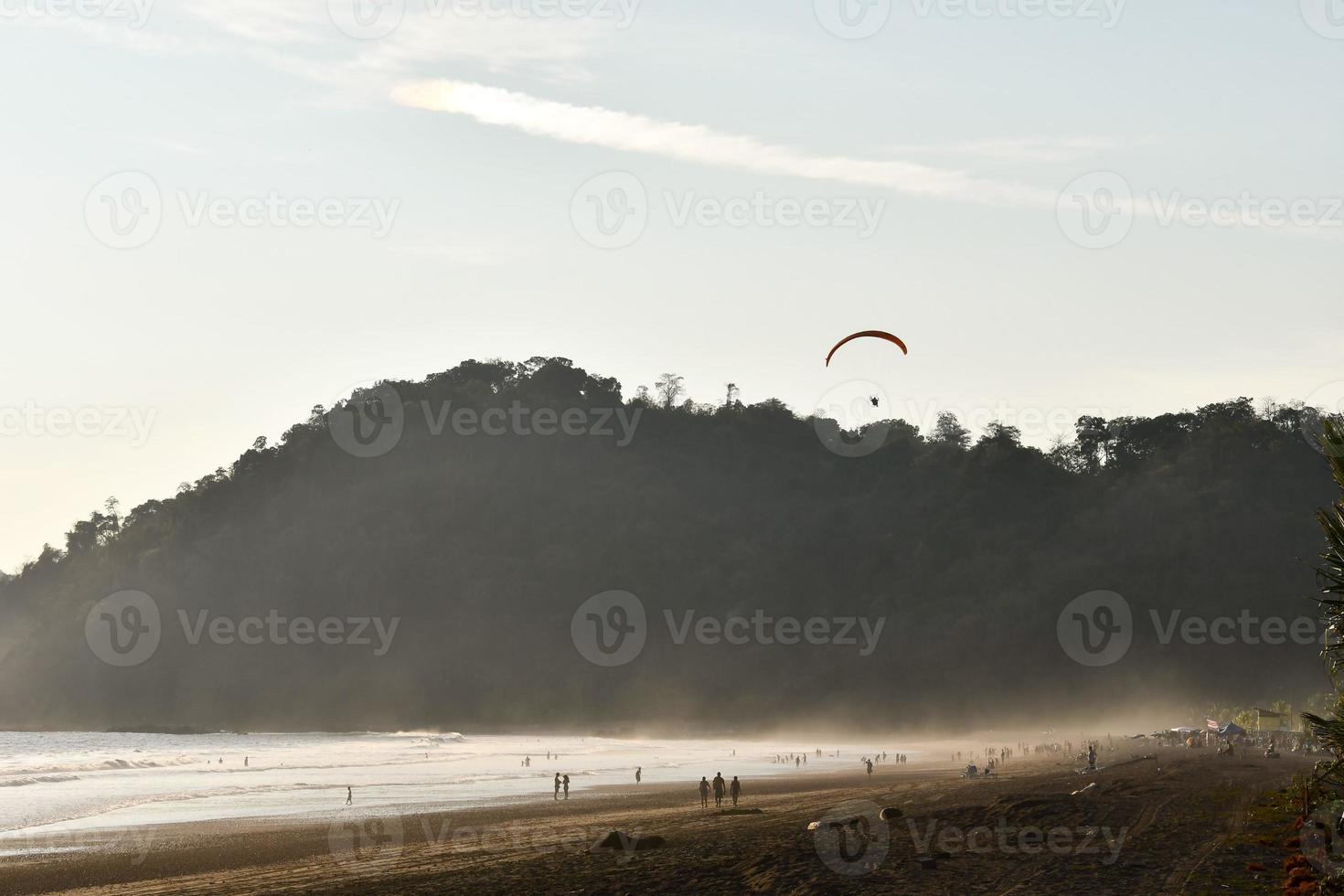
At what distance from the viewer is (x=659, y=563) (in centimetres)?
14375

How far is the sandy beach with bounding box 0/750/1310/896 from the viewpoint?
20.5 m

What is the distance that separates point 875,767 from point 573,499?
95.3m

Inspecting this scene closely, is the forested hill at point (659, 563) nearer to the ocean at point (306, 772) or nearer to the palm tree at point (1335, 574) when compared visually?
the ocean at point (306, 772)

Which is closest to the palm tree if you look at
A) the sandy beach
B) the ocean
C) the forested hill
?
the sandy beach

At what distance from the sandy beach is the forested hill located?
263 ft

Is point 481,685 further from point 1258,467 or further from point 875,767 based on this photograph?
point 1258,467

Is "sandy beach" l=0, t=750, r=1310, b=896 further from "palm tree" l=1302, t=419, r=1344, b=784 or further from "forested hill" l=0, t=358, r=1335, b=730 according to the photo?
"forested hill" l=0, t=358, r=1335, b=730

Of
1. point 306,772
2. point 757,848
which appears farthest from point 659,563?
point 757,848

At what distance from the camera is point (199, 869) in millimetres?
26016

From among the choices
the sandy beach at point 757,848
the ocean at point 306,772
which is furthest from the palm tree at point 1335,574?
the ocean at point 306,772

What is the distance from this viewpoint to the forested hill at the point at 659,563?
119m

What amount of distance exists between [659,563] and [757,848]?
120m

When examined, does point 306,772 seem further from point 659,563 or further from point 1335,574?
point 659,563

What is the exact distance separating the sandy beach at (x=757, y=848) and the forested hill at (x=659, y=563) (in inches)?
3151
